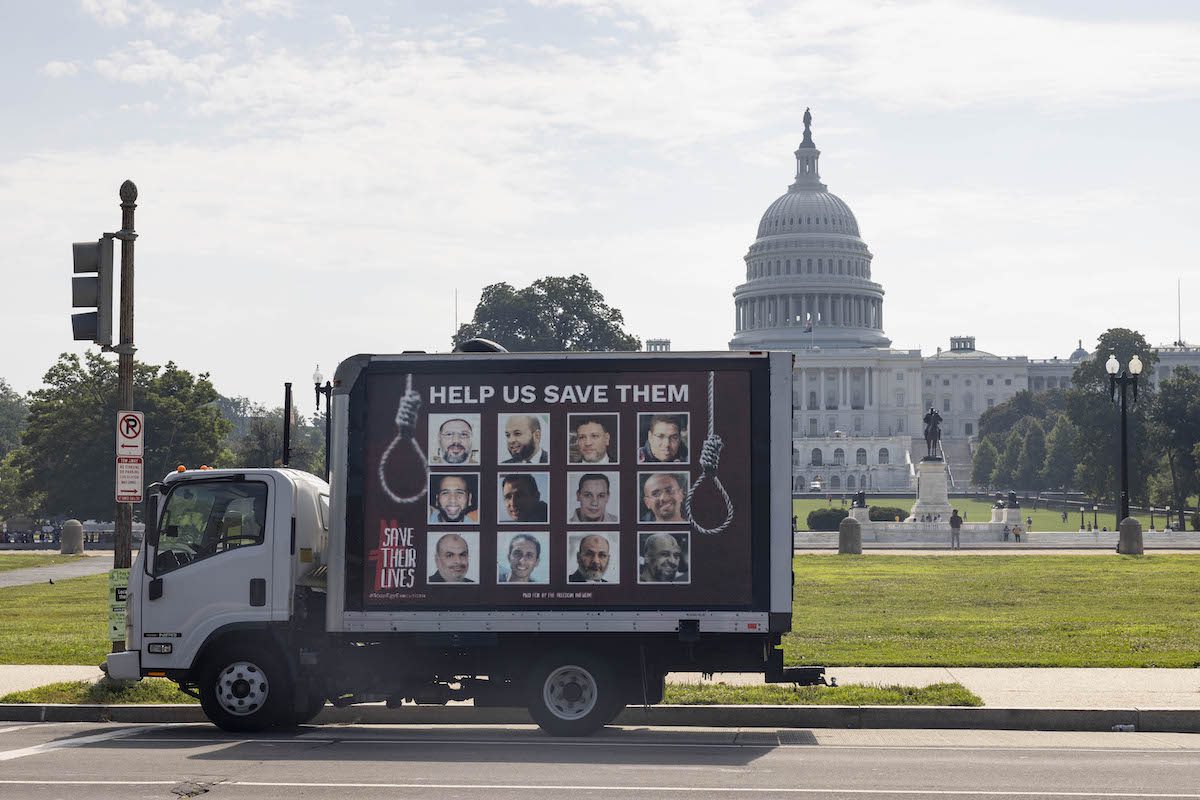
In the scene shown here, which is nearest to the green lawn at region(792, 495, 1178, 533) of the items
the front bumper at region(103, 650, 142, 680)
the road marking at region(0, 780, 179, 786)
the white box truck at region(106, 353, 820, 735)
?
the white box truck at region(106, 353, 820, 735)

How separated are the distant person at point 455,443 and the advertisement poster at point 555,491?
0.04 ft

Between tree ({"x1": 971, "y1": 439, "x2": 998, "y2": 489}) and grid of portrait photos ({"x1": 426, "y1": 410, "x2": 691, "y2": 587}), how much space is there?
151022mm

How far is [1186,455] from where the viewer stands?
96062 millimetres

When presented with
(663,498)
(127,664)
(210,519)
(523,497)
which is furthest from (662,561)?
(127,664)

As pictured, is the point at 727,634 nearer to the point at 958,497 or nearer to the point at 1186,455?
the point at 1186,455

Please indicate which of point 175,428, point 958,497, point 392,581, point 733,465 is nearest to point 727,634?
point 733,465

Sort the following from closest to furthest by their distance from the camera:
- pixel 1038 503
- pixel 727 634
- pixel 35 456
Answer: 1. pixel 727 634
2. pixel 35 456
3. pixel 1038 503

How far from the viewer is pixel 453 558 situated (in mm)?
15719

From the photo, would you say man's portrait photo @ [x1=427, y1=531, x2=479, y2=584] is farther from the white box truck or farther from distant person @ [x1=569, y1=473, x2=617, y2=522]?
distant person @ [x1=569, y1=473, x2=617, y2=522]

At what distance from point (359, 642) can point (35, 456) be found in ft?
233

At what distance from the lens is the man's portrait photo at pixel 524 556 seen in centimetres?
1561

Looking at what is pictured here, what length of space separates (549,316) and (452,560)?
128 m

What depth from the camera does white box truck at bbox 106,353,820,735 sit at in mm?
15484

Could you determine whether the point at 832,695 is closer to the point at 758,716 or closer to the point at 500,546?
the point at 758,716
